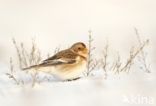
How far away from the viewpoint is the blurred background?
1559mm

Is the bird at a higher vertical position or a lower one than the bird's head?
lower

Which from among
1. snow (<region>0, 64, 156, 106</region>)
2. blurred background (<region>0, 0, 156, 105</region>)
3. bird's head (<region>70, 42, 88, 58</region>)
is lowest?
snow (<region>0, 64, 156, 106</region>)

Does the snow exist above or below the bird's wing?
below

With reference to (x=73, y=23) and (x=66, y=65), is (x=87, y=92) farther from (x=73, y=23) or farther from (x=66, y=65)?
(x=73, y=23)

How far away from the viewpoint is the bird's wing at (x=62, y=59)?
1527mm

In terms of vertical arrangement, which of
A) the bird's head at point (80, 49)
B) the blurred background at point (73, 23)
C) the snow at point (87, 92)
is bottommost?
the snow at point (87, 92)

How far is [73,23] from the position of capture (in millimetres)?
1585

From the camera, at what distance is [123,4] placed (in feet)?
5.22

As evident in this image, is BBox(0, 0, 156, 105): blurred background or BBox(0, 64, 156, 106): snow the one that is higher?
BBox(0, 0, 156, 105): blurred background

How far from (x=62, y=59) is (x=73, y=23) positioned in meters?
0.15

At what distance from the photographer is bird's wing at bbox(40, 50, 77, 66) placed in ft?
5.01

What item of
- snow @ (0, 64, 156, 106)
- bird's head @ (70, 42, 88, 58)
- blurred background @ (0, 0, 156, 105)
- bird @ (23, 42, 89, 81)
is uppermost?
blurred background @ (0, 0, 156, 105)

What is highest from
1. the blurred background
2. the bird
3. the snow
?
the blurred background

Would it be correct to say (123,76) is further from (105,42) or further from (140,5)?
(140,5)
